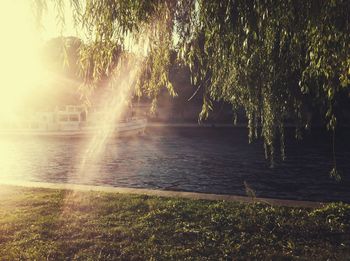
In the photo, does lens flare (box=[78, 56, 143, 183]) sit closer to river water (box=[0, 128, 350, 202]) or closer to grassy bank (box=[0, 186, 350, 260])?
river water (box=[0, 128, 350, 202])

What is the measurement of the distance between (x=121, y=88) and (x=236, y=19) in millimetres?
1869

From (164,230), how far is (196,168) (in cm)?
1237

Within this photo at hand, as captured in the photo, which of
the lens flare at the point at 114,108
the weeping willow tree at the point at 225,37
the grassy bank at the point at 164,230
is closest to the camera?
the weeping willow tree at the point at 225,37

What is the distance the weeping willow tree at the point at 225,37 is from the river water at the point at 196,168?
7.78 metres

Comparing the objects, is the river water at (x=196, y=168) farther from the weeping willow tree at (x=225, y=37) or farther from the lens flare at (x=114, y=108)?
the weeping willow tree at (x=225, y=37)

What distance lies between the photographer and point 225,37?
5746mm

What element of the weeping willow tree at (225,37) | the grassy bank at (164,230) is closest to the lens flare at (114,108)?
the weeping willow tree at (225,37)

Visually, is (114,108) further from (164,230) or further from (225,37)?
(225,37)

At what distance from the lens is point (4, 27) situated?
5141 millimetres

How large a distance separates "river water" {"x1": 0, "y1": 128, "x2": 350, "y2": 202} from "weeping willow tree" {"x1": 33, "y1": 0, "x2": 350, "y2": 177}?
306 inches

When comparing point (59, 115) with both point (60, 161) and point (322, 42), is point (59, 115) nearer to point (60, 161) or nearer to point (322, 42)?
point (60, 161)

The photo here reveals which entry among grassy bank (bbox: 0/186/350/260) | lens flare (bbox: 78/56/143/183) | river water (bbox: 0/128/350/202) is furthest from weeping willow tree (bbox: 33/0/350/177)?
river water (bbox: 0/128/350/202)

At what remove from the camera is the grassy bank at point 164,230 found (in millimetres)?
6383

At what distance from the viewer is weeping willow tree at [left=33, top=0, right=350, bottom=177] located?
5.30m
